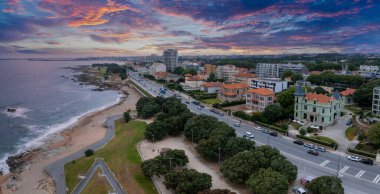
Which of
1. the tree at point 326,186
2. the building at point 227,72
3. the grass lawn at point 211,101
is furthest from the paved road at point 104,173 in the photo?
the building at point 227,72

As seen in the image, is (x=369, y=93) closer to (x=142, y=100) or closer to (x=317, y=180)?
(x=317, y=180)

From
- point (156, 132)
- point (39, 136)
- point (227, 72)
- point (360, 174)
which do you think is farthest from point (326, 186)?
point (227, 72)

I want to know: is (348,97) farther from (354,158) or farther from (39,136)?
(39,136)

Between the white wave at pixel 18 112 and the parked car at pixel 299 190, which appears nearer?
the parked car at pixel 299 190

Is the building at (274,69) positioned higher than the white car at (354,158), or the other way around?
the building at (274,69)

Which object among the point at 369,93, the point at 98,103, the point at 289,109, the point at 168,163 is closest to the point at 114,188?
the point at 168,163

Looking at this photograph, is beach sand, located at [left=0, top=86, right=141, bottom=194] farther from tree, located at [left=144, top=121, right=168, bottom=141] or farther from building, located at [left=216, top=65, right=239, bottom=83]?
building, located at [left=216, top=65, right=239, bottom=83]

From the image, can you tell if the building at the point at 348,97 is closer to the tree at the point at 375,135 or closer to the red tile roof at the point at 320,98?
the red tile roof at the point at 320,98

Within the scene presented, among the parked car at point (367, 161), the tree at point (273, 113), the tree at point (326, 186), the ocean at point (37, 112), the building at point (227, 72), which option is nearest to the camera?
the tree at point (326, 186)

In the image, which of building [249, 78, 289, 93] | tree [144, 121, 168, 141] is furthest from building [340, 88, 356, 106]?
tree [144, 121, 168, 141]
